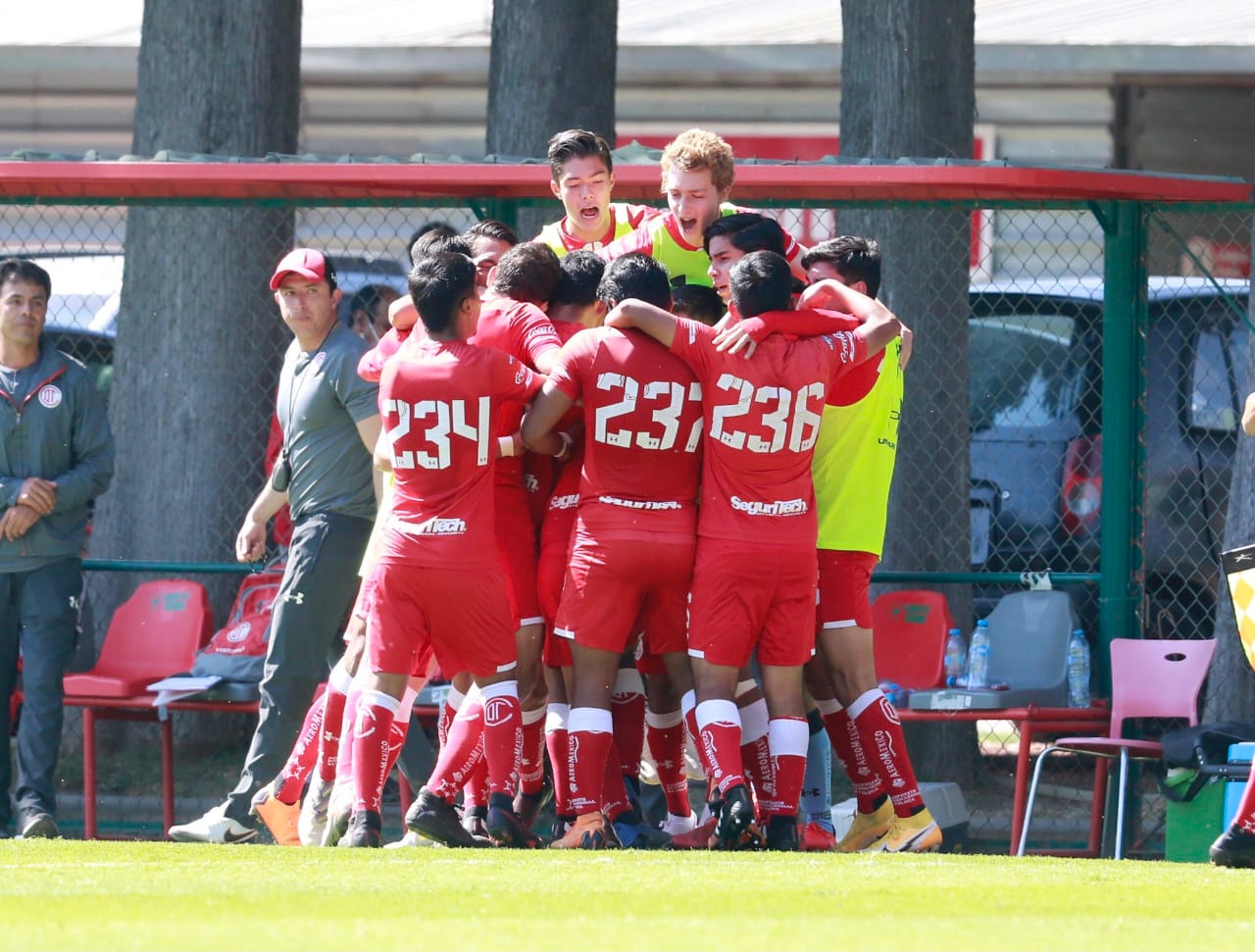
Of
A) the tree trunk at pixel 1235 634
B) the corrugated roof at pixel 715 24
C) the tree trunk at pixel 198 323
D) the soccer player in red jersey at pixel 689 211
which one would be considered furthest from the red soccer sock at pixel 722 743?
the corrugated roof at pixel 715 24

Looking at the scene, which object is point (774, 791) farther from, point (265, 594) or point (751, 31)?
point (751, 31)

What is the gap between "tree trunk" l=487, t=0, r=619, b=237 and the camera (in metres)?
9.55

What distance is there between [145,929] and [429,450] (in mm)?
2066

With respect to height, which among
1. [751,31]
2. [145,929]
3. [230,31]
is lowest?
[145,929]

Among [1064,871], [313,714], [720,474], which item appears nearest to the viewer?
[1064,871]

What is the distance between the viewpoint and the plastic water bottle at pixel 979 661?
7996 mm

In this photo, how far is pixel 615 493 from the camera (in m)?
6.45

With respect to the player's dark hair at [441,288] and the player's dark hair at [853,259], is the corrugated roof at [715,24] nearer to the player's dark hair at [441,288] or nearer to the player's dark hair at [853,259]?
the player's dark hair at [853,259]

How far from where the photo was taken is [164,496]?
367 inches

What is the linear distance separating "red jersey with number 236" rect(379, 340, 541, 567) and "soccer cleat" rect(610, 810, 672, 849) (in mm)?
998

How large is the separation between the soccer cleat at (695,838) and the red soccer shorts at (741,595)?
65 cm

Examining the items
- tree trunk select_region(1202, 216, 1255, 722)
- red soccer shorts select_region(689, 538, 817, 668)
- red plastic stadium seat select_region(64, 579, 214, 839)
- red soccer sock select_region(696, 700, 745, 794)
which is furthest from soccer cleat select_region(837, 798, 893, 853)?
red plastic stadium seat select_region(64, 579, 214, 839)

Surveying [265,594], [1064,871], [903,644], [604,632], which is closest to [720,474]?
[604,632]

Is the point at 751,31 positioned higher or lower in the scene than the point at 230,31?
higher
